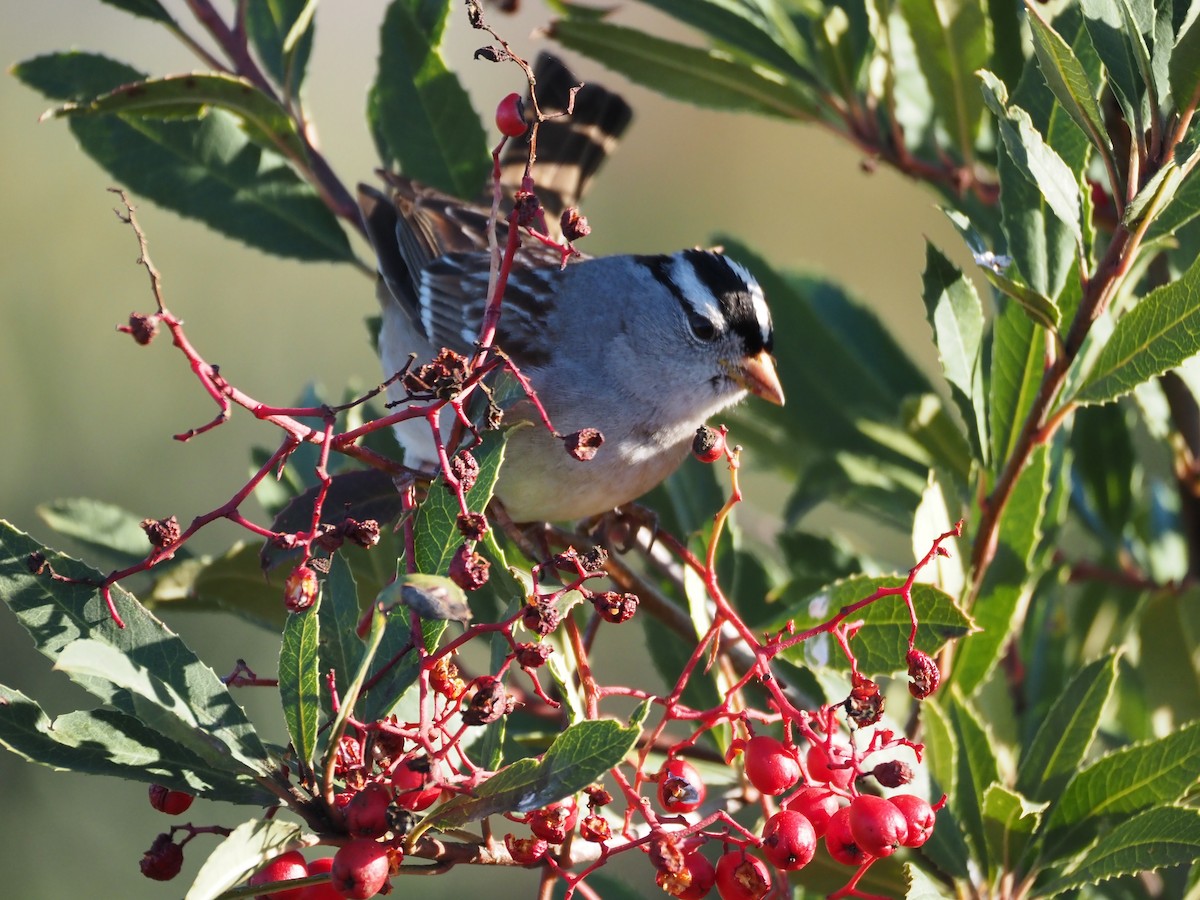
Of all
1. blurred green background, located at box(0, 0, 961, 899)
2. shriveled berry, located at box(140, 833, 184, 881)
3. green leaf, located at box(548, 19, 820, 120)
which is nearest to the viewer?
shriveled berry, located at box(140, 833, 184, 881)

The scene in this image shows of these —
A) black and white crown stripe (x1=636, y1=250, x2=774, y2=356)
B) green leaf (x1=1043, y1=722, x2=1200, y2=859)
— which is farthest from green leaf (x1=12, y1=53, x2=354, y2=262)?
green leaf (x1=1043, y1=722, x2=1200, y2=859)

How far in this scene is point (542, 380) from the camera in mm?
2510

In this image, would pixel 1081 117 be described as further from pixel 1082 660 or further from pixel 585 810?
pixel 1082 660

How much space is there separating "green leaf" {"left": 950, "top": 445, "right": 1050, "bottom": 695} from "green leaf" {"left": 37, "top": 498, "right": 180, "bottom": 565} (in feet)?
4.40

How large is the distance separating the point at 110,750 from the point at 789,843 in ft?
2.13

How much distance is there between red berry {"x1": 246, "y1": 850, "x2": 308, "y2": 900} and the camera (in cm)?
120

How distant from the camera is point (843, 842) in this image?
4.32 ft

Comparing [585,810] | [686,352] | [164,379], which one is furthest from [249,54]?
[164,379]

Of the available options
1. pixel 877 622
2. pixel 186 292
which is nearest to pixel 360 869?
pixel 877 622

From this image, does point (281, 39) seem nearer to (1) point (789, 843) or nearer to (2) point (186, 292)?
(1) point (789, 843)

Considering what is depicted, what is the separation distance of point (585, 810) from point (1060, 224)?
98 centimetres

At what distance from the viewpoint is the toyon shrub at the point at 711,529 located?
1.20m

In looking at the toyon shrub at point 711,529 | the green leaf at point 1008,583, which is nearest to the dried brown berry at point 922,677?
the toyon shrub at point 711,529

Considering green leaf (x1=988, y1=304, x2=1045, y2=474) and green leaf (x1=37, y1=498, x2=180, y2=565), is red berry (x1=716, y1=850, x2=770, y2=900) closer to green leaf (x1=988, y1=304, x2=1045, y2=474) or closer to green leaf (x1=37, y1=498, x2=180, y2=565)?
green leaf (x1=988, y1=304, x2=1045, y2=474)
